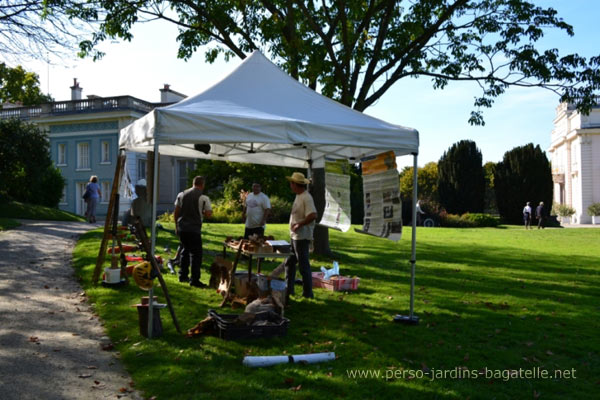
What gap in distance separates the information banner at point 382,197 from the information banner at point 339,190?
106 centimetres

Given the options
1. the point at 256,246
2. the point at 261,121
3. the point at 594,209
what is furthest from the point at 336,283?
the point at 594,209

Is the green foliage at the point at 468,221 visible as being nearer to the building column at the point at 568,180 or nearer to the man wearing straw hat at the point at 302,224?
the building column at the point at 568,180

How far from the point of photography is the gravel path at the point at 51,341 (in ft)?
15.3

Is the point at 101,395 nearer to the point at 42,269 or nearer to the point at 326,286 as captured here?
the point at 326,286

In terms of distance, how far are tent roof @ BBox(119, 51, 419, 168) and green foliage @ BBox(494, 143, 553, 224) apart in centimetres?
4077

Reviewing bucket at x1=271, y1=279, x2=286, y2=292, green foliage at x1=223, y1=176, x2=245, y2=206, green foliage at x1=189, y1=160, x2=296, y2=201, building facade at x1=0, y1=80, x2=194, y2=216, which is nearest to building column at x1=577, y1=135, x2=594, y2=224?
green foliage at x1=189, y1=160, x2=296, y2=201

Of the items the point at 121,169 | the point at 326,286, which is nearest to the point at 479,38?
the point at 326,286

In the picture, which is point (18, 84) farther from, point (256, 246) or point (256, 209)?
point (256, 246)

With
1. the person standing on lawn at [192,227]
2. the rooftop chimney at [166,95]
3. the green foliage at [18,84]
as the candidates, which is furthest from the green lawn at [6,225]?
the rooftop chimney at [166,95]

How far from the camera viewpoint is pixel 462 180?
151ft

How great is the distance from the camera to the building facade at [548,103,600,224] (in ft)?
179

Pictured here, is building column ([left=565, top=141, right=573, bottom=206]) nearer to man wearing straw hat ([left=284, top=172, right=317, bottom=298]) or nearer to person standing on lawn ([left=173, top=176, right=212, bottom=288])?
man wearing straw hat ([left=284, top=172, right=317, bottom=298])

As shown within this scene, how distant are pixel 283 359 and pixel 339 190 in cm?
404

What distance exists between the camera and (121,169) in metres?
9.27
